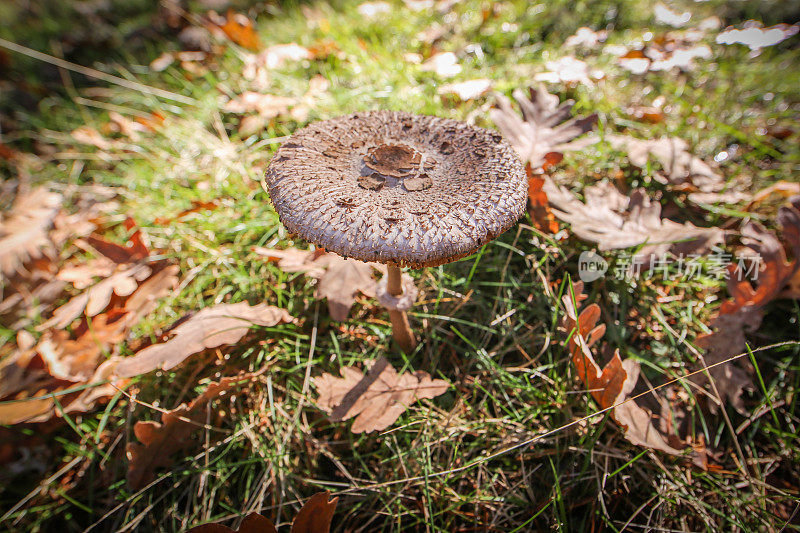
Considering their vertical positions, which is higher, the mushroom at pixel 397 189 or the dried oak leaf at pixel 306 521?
the mushroom at pixel 397 189

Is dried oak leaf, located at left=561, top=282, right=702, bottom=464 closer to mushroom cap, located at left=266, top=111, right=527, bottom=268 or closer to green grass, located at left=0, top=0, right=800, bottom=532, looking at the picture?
green grass, located at left=0, top=0, right=800, bottom=532

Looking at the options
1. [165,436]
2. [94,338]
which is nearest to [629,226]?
[165,436]

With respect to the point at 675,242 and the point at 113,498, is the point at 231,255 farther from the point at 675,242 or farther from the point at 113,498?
the point at 675,242

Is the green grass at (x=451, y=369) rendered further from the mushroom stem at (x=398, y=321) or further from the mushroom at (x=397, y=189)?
the mushroom at (x=397, y=189)

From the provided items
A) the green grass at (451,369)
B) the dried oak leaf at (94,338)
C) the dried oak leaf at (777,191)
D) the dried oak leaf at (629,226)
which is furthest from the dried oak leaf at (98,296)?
the dried oak leaf at (777,191)

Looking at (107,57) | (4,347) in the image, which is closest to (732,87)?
(4,347)

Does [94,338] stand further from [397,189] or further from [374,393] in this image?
[397,189]
